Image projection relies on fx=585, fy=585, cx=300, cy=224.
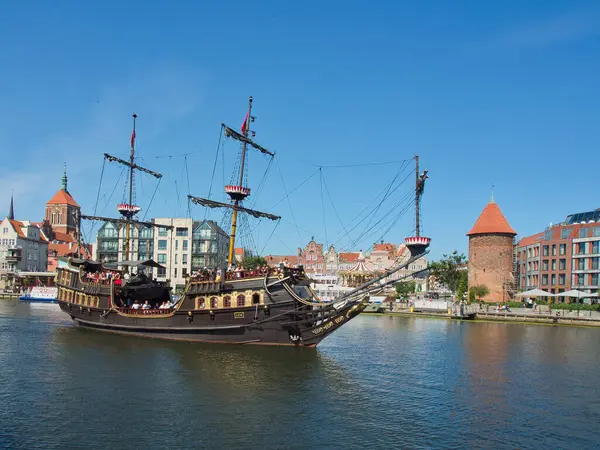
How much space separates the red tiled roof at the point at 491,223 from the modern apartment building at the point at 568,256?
5.88m

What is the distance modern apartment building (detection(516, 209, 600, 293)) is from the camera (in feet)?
260

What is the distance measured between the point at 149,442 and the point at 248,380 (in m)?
9.37

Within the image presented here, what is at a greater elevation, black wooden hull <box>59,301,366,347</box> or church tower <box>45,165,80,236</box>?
church tower <box>45,165,80,236</box>

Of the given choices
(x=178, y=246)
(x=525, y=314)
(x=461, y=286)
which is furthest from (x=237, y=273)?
(x=461, y=286)

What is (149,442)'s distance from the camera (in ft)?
59.1

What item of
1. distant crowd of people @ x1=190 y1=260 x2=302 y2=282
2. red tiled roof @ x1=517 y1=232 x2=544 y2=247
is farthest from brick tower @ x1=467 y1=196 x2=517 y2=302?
distant crowd of people @ x1=190 y1=260 x2=302 y2=282

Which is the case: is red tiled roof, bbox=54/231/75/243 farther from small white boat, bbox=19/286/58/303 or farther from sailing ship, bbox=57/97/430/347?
sailing ship, bbox=57/97/430/347

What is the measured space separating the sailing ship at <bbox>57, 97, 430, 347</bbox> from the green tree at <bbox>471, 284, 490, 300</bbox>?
172 ft

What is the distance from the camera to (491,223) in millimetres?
89688

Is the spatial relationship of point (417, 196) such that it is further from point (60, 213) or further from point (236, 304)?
point (60, 213)

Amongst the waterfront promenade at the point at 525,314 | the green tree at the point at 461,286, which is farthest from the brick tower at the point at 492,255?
the waterfront promenade at the point at 525,314

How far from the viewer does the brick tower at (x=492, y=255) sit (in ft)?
287

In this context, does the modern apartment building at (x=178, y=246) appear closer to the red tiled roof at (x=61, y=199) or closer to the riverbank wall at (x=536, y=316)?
the riverbank wall at (x=536, y=316)

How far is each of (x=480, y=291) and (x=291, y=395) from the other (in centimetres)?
6869
